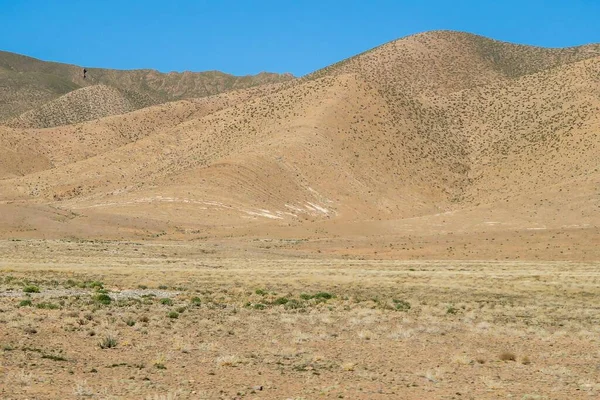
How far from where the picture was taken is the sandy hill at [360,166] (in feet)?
250

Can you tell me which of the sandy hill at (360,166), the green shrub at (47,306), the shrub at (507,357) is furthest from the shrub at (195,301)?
the sandy hill at (360,166)

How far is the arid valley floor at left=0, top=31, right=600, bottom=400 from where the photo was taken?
1714 centimetres

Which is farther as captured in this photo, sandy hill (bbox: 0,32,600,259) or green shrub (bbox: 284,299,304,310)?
sandy hill (bbox: 0,32,600,259)

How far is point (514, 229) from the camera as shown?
74.3m

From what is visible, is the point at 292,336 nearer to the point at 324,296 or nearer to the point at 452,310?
the point at 452,310

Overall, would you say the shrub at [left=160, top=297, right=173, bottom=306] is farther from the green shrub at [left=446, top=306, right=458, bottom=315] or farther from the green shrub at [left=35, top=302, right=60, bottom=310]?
the green shrub at [left=446, top=306, right=458, bottom=315]

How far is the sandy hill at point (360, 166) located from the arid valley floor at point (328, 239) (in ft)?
1.48

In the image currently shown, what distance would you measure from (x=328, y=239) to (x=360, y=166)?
1424 inches

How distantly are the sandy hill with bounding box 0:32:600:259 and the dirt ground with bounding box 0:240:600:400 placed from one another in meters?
30.4

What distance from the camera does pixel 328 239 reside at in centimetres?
7131

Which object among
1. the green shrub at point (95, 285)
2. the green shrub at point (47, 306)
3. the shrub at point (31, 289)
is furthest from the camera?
the green shrub at point (95, 285)

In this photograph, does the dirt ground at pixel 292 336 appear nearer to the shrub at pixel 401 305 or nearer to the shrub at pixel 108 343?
the shrub at pixel 108 343

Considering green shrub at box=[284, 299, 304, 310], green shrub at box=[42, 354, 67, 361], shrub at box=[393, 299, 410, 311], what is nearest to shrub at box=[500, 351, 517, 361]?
shrub at box=[393, 299, 410, 311]

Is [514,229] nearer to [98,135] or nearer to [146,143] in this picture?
[146,143]
